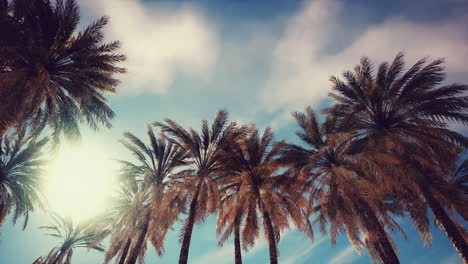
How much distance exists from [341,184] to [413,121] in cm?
514

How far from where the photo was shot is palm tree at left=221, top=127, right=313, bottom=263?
1243 centimetres

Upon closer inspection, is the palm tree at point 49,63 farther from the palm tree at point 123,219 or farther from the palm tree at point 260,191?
the palm tree at point 260,191

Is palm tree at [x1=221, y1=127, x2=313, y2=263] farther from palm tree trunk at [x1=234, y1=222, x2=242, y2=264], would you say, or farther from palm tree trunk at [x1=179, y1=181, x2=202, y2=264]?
palm tree trunk at [x1=179, y1=181, x2=202, y2=264]

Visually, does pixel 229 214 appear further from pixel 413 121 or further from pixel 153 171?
pixel 413 121

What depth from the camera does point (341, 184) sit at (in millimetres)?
10766

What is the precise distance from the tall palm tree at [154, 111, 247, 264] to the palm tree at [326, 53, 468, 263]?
6.88 meters

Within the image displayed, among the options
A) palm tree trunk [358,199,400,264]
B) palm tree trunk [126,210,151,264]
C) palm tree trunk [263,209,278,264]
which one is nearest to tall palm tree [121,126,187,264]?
palm tree trunk [126,210,151,264]

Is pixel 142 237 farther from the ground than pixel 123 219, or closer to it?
closer to it

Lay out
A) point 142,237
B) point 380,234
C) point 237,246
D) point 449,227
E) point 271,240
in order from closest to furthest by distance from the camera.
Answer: point 449,227 < point 380,234 < point 271,240 < point 142,237 < point 237,246

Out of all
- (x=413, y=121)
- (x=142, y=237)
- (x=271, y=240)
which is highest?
(x=413, y=121)

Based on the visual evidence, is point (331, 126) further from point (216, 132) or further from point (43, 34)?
point (43, 34)

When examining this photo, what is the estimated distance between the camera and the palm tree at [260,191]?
40.8 feet

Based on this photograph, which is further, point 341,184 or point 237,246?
point 237,246

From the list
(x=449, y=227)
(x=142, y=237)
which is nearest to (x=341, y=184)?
(x=449, y=227)
